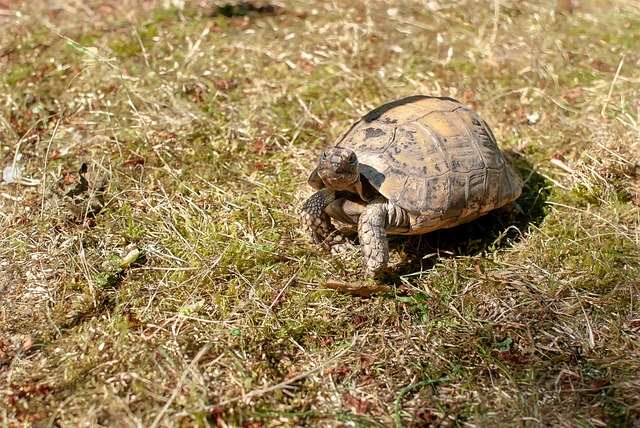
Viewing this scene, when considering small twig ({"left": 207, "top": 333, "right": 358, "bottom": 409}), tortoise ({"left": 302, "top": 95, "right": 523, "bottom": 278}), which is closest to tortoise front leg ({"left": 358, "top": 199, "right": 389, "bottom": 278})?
tortoise ({"left": 302, "top": 95, "right": 523, "bottom": 278})

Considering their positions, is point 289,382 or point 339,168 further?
point 339,168

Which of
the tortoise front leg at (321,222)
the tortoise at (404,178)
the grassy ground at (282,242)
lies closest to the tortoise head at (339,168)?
the tortoise at (404,178)

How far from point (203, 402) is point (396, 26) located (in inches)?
203

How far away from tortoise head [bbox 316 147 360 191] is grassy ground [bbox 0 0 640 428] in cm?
58

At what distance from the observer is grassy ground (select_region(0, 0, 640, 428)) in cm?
295

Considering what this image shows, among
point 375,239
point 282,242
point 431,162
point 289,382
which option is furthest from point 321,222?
point 289,382

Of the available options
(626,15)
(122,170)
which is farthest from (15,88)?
(626,15)

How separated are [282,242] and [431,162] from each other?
1.11 meters

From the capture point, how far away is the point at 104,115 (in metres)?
5.15

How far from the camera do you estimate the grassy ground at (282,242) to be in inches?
116

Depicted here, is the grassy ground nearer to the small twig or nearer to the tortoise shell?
the small twig

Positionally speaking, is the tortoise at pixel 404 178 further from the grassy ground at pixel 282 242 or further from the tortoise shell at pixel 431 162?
the grassy ground at pixel 282 242

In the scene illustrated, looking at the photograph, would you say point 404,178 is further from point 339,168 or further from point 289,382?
point 289,382

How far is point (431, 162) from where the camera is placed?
3666 mm
